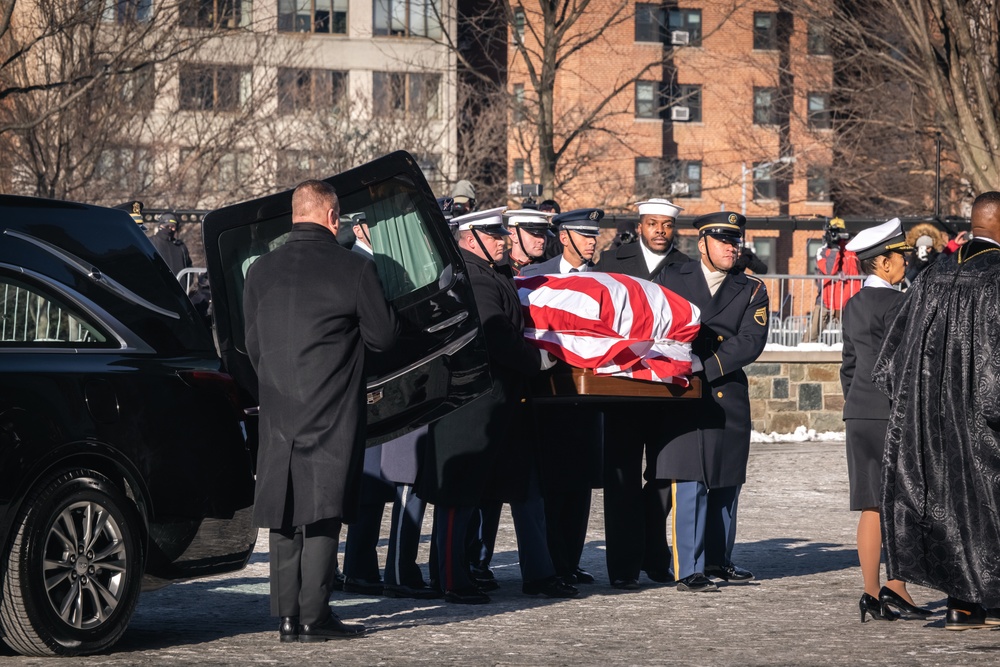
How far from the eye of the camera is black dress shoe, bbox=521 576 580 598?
350 inches

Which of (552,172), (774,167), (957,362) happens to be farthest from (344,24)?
(957,362)

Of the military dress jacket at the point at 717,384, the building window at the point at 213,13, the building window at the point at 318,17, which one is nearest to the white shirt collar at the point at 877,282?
the military dress jacket at the point at 717,384

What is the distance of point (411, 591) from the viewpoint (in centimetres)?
893

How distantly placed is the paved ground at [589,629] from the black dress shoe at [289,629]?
0.05 meters

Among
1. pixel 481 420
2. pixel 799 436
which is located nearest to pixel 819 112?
pixel 799 436

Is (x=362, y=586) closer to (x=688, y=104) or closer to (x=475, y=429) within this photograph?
(x=475, y=429)

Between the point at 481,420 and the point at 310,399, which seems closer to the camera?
the point at 310,399

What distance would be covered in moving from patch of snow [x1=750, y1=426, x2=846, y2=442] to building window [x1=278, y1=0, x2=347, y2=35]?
3412 centimetres

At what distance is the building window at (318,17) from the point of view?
5169 centimetres

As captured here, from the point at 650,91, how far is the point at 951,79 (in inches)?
1344

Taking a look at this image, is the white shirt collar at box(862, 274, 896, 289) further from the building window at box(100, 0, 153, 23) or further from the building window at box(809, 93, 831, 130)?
the building window at box(809, 93, 831, 130)

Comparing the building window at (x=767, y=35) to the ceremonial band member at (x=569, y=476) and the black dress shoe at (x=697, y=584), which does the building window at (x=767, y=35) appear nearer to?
the ceremonial band member at (x=569, y=476)

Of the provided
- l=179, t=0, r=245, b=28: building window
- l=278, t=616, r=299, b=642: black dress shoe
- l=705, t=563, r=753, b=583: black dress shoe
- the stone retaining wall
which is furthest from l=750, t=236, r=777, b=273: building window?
l=278, t=616, r=299, b=642: black dress shoe

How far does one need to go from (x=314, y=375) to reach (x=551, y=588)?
2.30 metres
